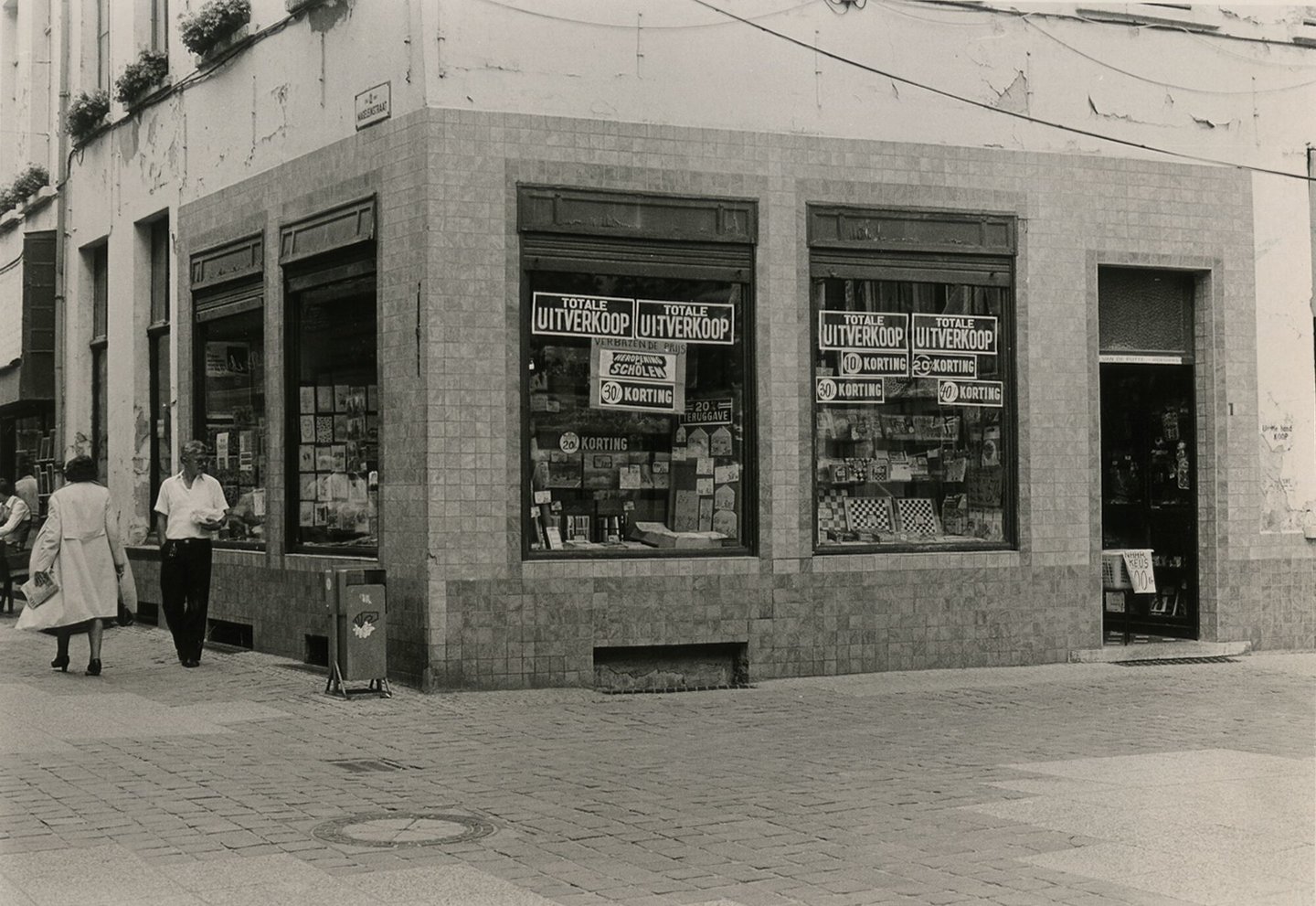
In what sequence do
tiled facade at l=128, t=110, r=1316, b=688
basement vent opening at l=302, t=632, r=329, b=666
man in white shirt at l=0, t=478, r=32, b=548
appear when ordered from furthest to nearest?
1. man in white shirt at l=0, t=478, r=32, b=548
2. basement vent opening at l=302, t=632, r=329, b=666
3. tiled facade at l=128, t=110, r=1316, b=688

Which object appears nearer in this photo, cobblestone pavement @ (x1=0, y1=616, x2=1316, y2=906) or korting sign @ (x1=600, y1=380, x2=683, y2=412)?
cobblestone pavement @ (x1=0, y1=616, x2=1316, y2=906)

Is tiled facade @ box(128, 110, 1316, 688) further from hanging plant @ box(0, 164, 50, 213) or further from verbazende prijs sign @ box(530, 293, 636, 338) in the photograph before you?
hanging plant @ box(0, 164, 50, 213)

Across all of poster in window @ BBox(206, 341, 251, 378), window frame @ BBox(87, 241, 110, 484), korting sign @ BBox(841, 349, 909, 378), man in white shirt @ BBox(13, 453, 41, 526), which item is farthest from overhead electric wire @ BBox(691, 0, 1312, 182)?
man in white shirt @ BBox(13, 453, 41, 526)

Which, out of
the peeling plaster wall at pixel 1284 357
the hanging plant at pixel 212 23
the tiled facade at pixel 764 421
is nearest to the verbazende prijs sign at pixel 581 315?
the tiled facade at pixel 764 421

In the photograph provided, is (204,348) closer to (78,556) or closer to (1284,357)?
(78,556)

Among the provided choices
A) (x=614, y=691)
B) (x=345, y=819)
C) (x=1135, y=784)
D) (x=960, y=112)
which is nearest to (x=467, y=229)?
(x=614, y=691)

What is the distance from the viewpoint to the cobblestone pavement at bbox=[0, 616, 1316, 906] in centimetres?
580

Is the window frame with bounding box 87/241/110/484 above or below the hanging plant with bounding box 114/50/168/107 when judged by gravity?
below

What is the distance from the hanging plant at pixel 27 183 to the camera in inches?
797

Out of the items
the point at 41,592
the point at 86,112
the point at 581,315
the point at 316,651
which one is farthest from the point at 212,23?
the point at 316,651

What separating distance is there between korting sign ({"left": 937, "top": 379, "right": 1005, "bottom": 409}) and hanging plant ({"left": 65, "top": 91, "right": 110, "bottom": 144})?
419 inches

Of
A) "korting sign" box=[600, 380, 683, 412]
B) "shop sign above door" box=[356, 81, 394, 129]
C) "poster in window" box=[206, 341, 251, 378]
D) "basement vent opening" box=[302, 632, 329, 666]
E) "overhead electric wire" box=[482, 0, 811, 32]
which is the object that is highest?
"overhead electric wire" box=[482, 0, 811, 32]

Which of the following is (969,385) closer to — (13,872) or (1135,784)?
(1135,784)

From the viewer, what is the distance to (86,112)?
17.8m
